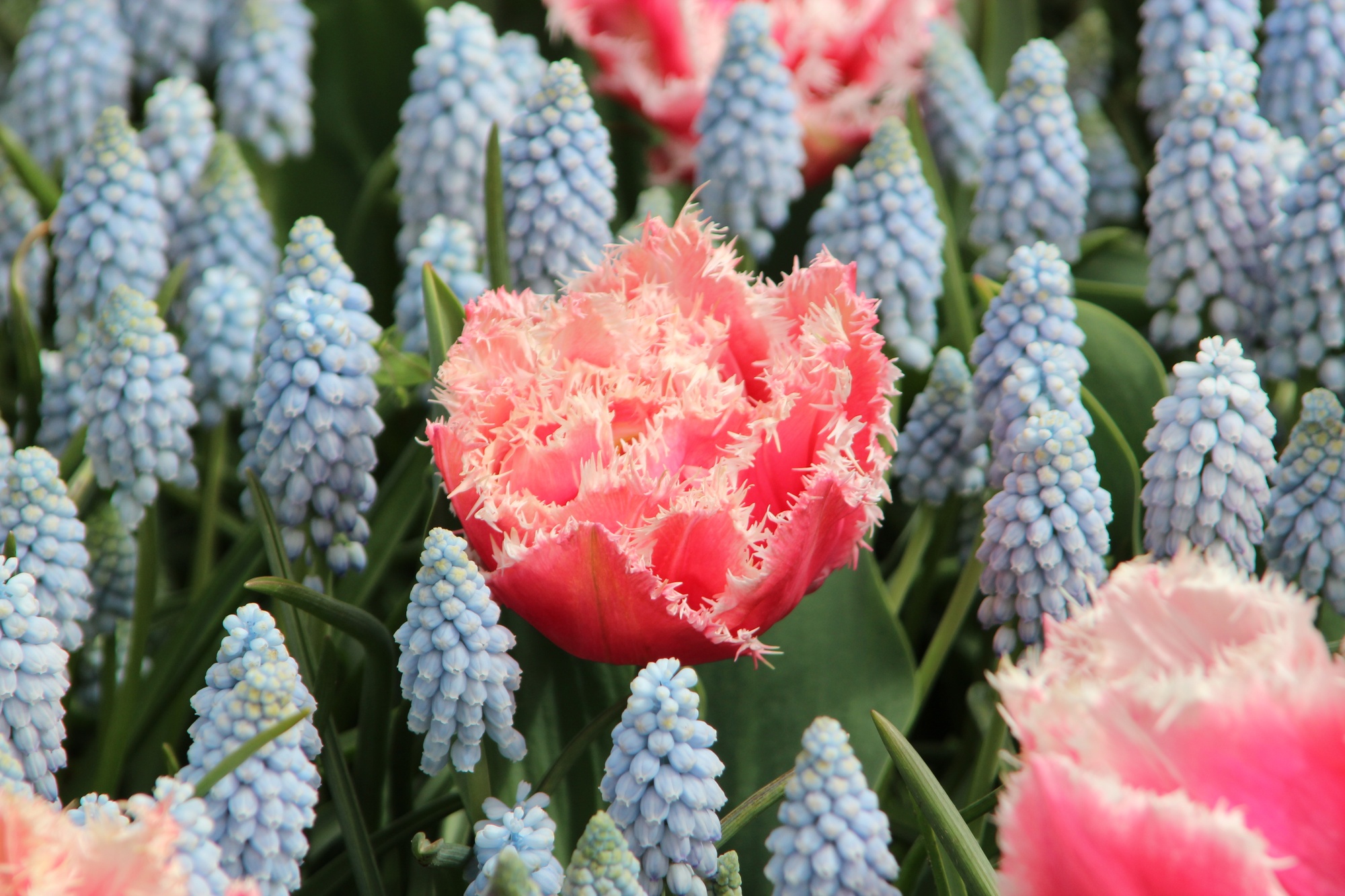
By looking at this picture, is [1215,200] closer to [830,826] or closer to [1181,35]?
[1181,35]

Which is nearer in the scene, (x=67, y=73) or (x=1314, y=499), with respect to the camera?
(x=1314, y=499)

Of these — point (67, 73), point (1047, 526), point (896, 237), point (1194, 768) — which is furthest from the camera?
point (67, 73)

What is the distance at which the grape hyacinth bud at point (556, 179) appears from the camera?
0.91 m

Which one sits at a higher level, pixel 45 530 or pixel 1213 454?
pixel 1213 454

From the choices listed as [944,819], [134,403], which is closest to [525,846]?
[944,819]

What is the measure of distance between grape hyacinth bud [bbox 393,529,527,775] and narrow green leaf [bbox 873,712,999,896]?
0.19m

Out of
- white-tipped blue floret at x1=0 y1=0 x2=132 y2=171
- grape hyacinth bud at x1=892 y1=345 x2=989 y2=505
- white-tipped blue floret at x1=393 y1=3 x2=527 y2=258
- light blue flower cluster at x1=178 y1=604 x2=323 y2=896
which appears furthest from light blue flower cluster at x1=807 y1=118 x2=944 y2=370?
white-tipped blue floret at x1=0 y1=0 x2=132 y2=171

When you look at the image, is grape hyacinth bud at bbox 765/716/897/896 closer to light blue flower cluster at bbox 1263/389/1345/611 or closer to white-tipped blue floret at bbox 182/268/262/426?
light blue flower cluster at bbox 1263/389/1345/611

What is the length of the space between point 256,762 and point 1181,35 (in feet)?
3.02

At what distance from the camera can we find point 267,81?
1.20 m

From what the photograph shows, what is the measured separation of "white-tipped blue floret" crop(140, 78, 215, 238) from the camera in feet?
3.54

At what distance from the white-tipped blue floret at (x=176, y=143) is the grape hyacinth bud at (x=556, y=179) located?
0.32 meters

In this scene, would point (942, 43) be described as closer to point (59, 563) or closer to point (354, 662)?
point (354, 662)

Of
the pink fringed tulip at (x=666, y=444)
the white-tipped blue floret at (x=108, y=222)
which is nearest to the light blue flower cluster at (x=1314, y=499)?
the pink fringed tulip at (x=666, y=444)
